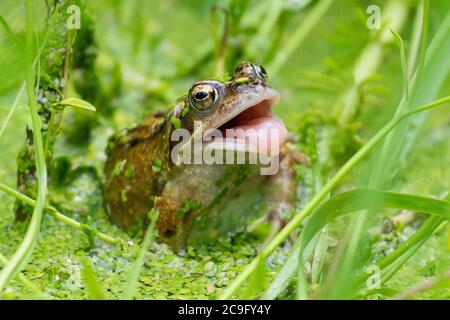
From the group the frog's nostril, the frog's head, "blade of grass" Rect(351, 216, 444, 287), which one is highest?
the frog's head

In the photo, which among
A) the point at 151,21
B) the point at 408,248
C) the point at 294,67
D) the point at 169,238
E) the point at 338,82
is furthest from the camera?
the point at 151,21

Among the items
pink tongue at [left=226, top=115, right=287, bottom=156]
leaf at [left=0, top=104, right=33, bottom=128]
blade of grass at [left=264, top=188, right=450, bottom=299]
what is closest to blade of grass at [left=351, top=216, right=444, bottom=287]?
blade of grass at [left=264, top=188, right=450, bottom=299]

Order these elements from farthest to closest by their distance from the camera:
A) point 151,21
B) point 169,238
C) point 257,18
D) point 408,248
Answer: point 151,21 → point 257,18 → point 169,238 → point 408,248

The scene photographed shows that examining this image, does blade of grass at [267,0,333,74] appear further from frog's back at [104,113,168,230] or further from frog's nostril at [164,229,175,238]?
frog's nostril at [164,229,175,238]

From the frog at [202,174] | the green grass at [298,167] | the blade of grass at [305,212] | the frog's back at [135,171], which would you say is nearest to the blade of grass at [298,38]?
the green grass at [298,167]

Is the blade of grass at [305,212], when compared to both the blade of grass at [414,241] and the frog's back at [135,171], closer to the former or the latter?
the blade of grass at [414,241]

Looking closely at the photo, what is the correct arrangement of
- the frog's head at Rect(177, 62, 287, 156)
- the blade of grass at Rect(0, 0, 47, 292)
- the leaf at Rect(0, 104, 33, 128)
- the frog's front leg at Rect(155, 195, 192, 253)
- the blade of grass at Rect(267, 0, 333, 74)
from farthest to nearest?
the blade of grass at Rect(267, 0, 333, 74) → the frog's front leg at Rect(155, 195, 192, 253) → the frog's head at Rect(177, 62, 287, 156) → the leaf at Rect(0, 104, 33, 128) → the blade of grass at Rect(0, 0, 47, 292)

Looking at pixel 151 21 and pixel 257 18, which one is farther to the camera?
pixel 151 21
